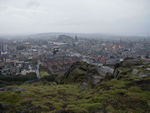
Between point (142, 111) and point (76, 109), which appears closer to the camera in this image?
point (142, 111)

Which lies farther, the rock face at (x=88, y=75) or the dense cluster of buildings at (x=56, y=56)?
the dense cluster of buildings at (x=56, y=56)

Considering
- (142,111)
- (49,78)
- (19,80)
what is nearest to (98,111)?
(142,111)

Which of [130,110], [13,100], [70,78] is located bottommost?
[70,78]

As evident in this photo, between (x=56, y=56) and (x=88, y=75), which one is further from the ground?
(x=88, y=75)

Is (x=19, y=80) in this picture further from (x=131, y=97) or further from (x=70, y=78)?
(x=131, y=97)

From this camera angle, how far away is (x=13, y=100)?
38.0 ft

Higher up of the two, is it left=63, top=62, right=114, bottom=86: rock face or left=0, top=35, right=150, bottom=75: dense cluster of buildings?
left=63, top=62, right=114, bottom=86: rock face

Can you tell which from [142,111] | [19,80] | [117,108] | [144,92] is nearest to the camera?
[142,111]

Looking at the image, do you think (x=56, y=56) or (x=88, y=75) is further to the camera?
(x=56, y=56)

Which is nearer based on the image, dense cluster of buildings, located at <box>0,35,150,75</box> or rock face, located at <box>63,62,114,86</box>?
A: rock face, located at <box>63,62,114,86</box>

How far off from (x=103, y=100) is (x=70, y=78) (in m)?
14.0

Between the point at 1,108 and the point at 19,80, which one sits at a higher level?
the point at 1,108

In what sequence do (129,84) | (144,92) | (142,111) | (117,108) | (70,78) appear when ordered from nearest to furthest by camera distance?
(142,111)
(117,108)
(144,92)
(129,84)
(70,78)

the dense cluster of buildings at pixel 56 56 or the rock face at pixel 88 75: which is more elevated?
the rock face at pixel 88 75
